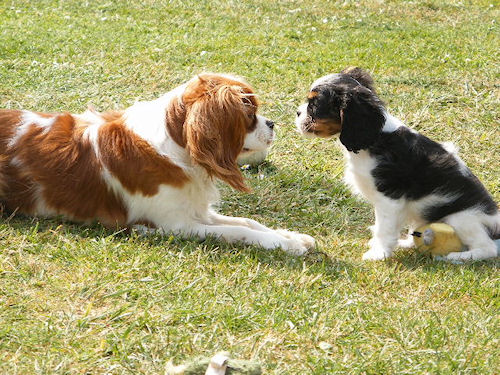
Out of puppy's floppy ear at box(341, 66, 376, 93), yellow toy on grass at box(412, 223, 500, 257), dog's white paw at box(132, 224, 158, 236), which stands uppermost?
puppy's floppy ear at box(341, 66, 376, 93)

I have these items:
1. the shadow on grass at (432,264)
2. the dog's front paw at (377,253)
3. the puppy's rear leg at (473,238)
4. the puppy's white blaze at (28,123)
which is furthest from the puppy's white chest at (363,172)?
the puppy's white blaze at (28,123)

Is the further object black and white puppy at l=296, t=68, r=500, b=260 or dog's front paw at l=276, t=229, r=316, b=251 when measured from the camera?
dog's front paw at l=276, t=229, r=316, b=251

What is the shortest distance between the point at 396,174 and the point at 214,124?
1260mm

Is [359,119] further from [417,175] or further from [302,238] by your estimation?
[302,238]

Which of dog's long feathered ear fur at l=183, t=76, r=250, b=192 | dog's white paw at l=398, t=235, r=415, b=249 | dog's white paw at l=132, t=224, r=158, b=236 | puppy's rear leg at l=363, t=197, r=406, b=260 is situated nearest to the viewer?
dog's long feathered ear fur at l=183, t=76, r=250, b=192

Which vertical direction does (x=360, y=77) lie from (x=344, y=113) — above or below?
above

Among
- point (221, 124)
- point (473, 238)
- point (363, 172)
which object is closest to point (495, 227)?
point (473, 238)

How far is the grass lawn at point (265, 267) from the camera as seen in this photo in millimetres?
3418

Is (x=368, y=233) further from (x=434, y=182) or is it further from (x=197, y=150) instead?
(x=197, y=150)

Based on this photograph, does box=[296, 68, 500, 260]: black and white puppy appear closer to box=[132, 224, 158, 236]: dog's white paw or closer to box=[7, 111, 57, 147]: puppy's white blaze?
box=[132, 224, 158, 236]: dog's white paw

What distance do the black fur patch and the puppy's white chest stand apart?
0.04 meters

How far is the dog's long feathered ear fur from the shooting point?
15.1 feet

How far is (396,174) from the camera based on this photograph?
16.0 feet

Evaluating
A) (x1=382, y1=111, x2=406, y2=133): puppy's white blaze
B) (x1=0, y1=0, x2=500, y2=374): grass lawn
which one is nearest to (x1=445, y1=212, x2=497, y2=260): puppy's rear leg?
(x1=0, y1=0, x2=500, y2=374): grass lawn
